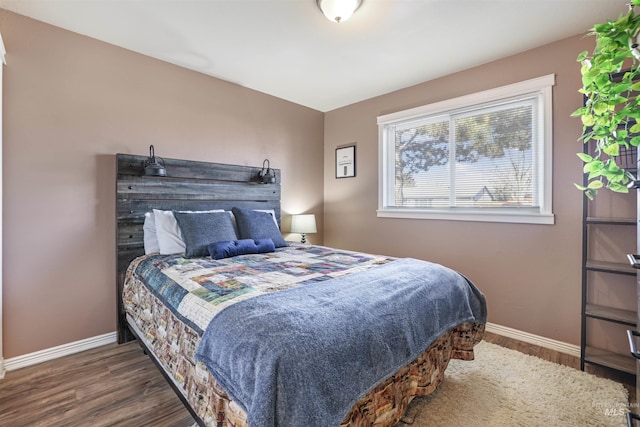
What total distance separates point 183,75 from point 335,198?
93.5 inches

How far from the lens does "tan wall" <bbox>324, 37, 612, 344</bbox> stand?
7.95 ft

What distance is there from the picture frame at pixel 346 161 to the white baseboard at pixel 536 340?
7.78 ft

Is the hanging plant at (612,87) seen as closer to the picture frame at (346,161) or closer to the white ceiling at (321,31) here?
the white ceiling at (321,31)

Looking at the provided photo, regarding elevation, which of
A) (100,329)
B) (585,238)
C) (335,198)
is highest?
(335,198)

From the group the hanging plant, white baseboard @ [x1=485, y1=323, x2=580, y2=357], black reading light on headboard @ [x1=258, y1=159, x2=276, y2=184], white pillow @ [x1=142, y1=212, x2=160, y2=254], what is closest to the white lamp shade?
black reading light on headboard @ [x1=258, y1=159, x2=276, y2=184]

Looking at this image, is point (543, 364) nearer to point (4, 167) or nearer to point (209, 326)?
point (209, 326)

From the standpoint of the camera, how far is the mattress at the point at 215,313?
130 centimetres

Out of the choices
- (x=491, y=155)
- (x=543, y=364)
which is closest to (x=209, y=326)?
(x=543, y=364)

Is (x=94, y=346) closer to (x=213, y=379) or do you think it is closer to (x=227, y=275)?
(x=227, y=275)

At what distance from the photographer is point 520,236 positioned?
268cm

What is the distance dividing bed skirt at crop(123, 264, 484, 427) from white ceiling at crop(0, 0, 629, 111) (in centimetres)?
200

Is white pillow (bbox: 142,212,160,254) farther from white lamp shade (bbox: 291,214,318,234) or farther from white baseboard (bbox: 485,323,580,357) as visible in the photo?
white baseboard (bbox: 485,323,580,357)

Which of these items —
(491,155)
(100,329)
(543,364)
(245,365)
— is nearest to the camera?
(245,365)

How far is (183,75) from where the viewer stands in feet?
9.73
